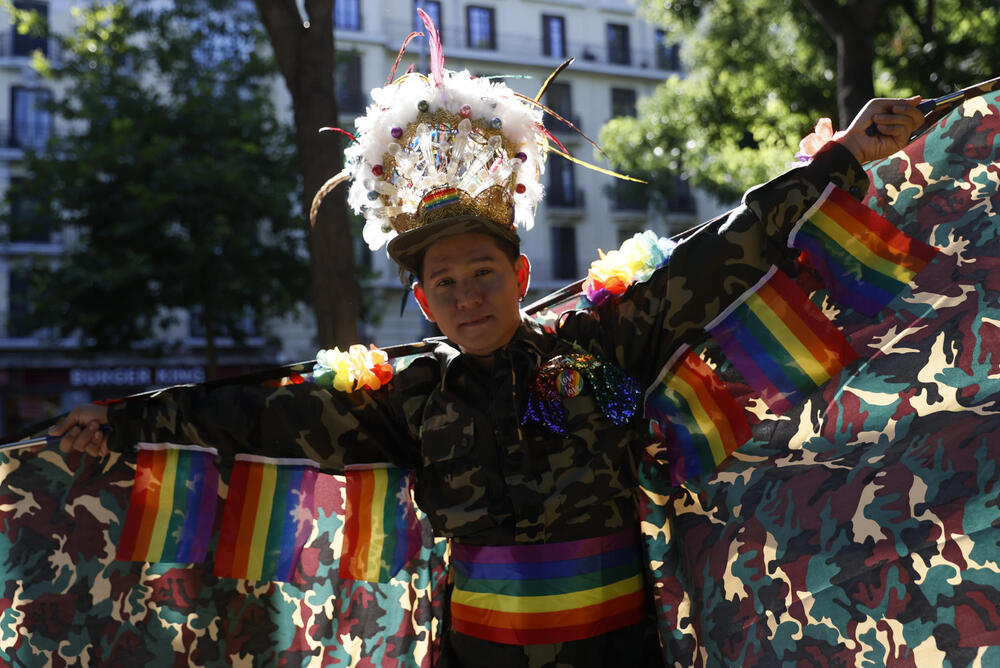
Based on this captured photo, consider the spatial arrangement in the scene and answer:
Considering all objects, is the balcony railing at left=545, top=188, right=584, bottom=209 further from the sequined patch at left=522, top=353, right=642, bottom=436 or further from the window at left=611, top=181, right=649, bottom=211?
the sequined patch at left=522, top=353, right=642, bottom=436

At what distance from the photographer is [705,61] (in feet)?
42.3

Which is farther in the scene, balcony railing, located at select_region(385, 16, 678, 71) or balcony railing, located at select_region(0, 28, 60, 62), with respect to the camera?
A: balcony railing, located at select_region(385, 16, 678, 71)

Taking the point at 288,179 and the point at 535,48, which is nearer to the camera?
the point at 288,179

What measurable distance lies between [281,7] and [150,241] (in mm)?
9723

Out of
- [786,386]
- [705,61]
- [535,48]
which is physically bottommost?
[786,386]

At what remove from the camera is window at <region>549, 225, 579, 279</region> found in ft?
93.5

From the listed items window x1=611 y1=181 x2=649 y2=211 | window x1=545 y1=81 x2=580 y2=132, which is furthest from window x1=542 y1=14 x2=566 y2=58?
window x1=611 y1=181 x2=649 y2=211

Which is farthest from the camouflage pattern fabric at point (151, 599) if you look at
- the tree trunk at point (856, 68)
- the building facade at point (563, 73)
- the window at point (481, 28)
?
the window at point (481, 28)

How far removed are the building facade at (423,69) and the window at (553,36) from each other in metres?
0.04

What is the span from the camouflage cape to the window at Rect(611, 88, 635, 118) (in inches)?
1120

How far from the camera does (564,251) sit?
28703mm

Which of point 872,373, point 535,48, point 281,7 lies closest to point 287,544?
point 872,373

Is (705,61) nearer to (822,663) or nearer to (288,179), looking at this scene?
(288,179)

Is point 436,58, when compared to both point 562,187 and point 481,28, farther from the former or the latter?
point 481,28
